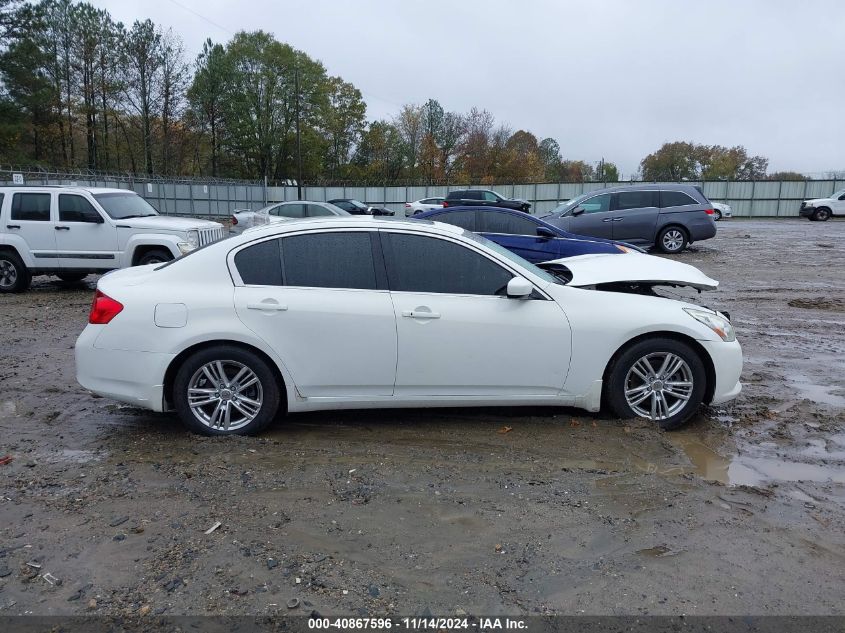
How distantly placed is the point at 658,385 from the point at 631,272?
1.08 meters

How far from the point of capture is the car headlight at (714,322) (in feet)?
16.2

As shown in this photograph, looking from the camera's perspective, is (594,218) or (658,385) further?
(594,218)

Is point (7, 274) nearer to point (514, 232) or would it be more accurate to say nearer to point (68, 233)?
point (68, 233)

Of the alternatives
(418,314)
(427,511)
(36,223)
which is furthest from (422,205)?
(427,511)

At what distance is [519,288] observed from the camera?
15.4 ft

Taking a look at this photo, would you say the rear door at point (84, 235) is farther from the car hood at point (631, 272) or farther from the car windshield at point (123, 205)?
the car hood at point (631, 272)

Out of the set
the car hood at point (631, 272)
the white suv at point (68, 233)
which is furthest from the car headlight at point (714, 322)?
the white suv at point (68, 233)

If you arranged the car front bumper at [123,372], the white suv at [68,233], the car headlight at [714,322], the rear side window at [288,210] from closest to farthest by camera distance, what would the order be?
the car front bumper at [123,372] < the car headlight at [714,322] < the white suv at [68,233] < the rear side window at [288,210]

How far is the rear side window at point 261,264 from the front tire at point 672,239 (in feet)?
47.7

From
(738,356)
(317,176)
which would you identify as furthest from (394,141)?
(738,356)

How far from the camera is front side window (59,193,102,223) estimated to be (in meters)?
11.8

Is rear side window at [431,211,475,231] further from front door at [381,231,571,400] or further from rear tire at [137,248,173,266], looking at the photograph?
front door at [381,231,571,400]

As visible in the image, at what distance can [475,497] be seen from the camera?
385 cm

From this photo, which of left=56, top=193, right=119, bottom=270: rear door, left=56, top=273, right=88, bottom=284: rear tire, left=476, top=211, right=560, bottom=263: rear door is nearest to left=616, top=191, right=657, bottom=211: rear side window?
left=476, top=211, right=560, bottom=263: rear door
